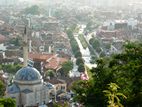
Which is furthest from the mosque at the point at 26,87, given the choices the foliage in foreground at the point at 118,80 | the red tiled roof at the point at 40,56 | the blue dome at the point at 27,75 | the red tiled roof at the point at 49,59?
the red tiled roof at the point at 40,56

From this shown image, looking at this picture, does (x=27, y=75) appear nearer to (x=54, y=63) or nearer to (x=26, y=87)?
(x=26, y=87)

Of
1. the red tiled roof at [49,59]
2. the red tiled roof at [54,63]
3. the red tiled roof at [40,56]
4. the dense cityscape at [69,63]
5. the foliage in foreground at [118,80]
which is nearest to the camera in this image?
the foliage in foreground at [118,80]

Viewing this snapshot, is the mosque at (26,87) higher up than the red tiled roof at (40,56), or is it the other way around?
the mosque at (26,87)

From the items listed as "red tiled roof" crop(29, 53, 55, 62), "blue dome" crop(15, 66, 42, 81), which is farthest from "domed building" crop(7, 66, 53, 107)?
"red tiled roof" crop(29, 53, 55, 62)

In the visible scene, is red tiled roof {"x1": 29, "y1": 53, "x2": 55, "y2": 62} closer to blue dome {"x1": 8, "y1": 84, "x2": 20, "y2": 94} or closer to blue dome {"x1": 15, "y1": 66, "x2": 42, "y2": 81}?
blue dome {"x1": 15, "y1": 66, "x2": 42, "y2": 81}

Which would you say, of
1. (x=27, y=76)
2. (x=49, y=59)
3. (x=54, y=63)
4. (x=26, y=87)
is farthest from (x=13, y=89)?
(x=49, y=59)

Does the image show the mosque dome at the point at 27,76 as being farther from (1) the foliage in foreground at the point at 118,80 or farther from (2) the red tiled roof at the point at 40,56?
(2) the red tiled roof at the point at 40,56

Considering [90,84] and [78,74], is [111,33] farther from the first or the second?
[90,84]

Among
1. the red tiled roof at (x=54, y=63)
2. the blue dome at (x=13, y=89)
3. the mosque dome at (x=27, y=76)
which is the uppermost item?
the mosque dome at (x=27, y=76)

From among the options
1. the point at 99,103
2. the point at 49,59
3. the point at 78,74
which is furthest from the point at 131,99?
the point at 49,59
